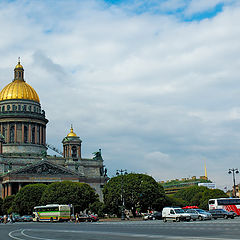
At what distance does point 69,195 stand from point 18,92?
175ft

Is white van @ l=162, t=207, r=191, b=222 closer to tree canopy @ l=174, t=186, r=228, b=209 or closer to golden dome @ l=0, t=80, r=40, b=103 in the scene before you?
tree canopy @ l=174, t=186, r=228, b=209

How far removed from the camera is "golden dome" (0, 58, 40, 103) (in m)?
144

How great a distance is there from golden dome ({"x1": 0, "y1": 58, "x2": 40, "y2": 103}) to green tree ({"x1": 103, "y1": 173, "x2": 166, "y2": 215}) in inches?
2275

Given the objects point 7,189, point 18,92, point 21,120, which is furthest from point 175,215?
point 18,92

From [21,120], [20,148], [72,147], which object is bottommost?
[20,148]

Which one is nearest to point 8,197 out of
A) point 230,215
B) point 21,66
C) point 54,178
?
point 54,178

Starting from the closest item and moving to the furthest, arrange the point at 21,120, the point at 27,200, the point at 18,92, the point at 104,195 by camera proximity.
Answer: the point at 104,195 → the point at 27,200 → the point at 21,120 → the point at 18,92

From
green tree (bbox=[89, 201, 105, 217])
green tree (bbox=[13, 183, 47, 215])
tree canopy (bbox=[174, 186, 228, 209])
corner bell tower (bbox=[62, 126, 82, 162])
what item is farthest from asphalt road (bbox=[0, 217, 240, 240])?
corner bell tower (bbox=[62, 126, 82, 162])

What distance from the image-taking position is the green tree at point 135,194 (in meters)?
94.4

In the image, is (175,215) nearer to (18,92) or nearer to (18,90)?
(18,92)

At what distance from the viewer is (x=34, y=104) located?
14662cm

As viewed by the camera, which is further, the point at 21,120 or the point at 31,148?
the point at 21,120

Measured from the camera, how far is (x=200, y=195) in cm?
12850

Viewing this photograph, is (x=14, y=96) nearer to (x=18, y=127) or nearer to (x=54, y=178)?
(x=18, y=127)
